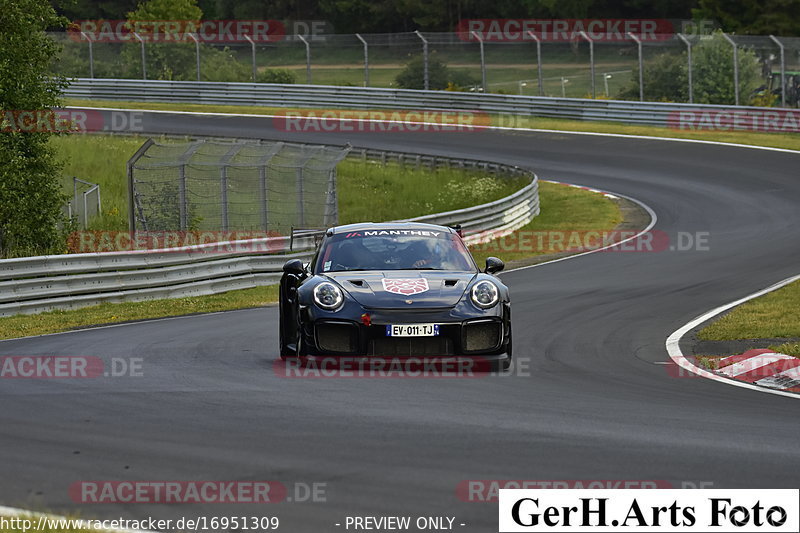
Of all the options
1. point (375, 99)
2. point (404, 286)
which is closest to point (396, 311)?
point (404, 286)

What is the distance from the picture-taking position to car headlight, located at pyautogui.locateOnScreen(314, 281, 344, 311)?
10078 millimetres

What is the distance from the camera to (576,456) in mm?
6852

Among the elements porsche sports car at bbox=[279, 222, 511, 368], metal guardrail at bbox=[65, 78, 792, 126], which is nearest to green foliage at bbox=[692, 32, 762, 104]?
metal guardrail at bbox=[65, 78, 792, 126]

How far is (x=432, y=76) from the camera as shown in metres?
45.9

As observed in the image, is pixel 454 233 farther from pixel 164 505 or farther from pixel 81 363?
pixel 164 505

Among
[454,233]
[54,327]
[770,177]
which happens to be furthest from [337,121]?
[454,233]

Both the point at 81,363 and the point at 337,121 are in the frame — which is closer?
the point at 81,363

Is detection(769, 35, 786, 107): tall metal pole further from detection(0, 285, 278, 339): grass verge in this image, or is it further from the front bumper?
the front bumper

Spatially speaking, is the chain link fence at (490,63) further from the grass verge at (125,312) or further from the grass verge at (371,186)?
the grass verge at (125,312)

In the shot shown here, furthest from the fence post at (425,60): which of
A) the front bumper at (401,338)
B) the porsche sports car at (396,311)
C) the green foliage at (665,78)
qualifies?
the front bumper at (401,338)

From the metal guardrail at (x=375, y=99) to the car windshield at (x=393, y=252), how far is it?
27938 mm

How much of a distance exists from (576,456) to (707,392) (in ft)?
9.35

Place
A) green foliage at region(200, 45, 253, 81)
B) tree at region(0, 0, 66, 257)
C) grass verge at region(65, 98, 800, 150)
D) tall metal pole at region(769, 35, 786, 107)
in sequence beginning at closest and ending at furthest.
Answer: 1. tree at region(0, 0, 66, 257)
2. grass verge at region(65, 98, 800, 150)
3. tall metal pole at region(769, 35, 786, 107)
4. green foliage at region(200, 45, 253, 81)

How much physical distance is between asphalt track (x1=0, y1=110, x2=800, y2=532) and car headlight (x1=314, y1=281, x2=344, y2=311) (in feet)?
2.41
